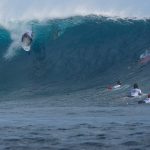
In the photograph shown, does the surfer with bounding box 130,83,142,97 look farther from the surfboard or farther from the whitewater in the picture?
the surfboard

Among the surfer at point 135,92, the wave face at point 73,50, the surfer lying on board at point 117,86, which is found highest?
the wave face at point 73,50

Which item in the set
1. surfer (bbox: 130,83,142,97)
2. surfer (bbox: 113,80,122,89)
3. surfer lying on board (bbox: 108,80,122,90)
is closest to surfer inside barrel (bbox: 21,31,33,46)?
surfer (bbox: 113,80,122,89)

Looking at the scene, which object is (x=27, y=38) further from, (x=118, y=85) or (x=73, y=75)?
(x=118, y=85)

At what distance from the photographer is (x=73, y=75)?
36406 mm

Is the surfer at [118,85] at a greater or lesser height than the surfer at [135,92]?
greater

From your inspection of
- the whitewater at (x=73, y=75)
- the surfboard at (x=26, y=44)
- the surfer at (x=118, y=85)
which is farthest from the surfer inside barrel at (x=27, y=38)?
the surfer at (x=118, y=85)

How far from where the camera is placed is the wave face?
3653 cm

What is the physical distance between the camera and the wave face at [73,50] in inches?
1438

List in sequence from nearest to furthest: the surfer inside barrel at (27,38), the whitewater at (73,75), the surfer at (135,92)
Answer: the whitewater at (73,75)
the surfer at (135,92)
the surfer inside barrel at (27,38)

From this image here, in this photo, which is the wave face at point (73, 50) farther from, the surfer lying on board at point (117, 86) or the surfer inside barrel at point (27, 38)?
the surfer lying on board at point (117, 86)

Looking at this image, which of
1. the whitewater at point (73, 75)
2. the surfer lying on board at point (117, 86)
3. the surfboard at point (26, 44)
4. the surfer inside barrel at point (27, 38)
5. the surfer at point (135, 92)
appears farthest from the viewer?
the surfer inside barrel at point (27, 38)

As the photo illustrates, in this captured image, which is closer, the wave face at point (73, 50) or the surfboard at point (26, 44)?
the wave face at point (73, 50)

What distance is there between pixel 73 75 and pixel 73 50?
284 cm

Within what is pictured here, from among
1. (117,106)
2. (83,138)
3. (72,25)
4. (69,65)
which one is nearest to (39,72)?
(69,65)
